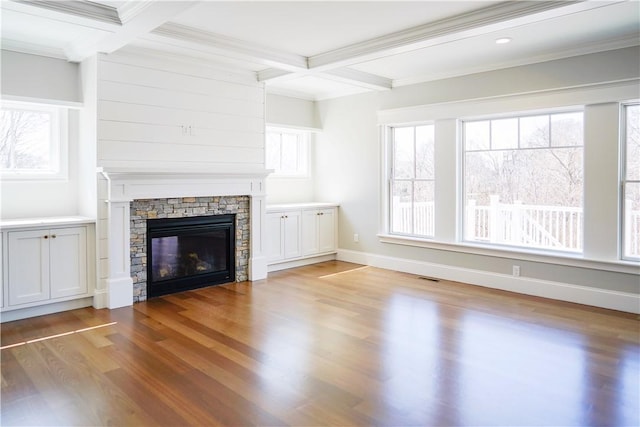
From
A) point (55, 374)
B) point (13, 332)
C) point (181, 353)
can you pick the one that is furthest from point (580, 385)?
point (13, 332)

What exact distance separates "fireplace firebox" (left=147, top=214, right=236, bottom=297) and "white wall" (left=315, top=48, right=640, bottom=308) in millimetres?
2039

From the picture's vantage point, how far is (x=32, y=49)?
445 centimetres

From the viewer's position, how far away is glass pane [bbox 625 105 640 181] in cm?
450

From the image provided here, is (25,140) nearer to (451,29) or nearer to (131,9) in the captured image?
(131,9)

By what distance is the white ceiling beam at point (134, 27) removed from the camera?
3.33 m

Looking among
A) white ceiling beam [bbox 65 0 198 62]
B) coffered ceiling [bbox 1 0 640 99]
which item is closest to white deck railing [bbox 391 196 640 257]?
Result: coffered ceiling [bbox 1 0 640 99]

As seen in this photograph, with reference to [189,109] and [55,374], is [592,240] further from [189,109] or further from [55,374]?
[55,374]

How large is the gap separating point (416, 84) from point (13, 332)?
509 cm

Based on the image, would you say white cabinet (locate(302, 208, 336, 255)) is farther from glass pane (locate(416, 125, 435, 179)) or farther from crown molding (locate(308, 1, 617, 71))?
crown molding (locate(308, 1, 617, 71))

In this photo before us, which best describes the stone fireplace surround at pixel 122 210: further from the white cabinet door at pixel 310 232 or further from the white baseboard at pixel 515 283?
the white baseboard at pixel 515 283

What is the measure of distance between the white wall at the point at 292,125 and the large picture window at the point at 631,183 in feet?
13.3

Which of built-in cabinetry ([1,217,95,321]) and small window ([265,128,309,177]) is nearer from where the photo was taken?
built-in cabinetry ([1,217,95,321])

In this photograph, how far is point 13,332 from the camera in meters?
3.94

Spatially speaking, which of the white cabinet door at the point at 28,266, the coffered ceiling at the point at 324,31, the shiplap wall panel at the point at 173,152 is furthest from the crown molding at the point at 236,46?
the white cabinet door at the point at 28,266
